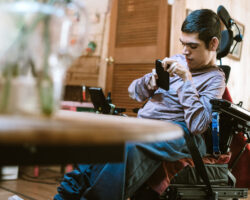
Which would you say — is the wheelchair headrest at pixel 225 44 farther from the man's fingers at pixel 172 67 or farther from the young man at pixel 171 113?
the man's fingers at pixel 172 67

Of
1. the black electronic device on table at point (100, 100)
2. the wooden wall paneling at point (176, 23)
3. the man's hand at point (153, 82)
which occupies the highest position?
the wooden wall paneling at point (176, 23)

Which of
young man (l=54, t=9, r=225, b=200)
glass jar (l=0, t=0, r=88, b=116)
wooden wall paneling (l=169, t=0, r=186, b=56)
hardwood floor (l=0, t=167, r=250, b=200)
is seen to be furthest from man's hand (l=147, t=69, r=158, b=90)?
wooden wall paneling (l=169, t=0, r=186, b=56)

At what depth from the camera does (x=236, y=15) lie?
3936 mm

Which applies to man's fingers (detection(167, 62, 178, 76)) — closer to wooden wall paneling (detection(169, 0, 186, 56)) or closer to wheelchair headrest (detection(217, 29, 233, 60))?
wheelchair headrest (detection(217, 29, 233, 60))

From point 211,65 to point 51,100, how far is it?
1.19 metres

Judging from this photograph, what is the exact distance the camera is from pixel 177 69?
4.32 ft

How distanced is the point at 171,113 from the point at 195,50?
345mm

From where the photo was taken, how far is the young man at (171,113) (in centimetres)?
107

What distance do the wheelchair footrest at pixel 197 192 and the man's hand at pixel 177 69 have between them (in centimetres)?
45

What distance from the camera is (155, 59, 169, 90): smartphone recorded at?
4.41ft


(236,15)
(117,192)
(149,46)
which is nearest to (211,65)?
(117,192)

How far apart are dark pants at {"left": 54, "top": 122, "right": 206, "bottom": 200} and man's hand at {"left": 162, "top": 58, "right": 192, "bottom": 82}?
22 centimetres

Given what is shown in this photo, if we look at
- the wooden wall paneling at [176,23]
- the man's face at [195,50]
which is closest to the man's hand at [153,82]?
the man's face at [195,50]

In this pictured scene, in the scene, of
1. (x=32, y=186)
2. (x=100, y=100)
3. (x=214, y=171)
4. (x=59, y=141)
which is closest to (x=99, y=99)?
(x=100, y=100)
